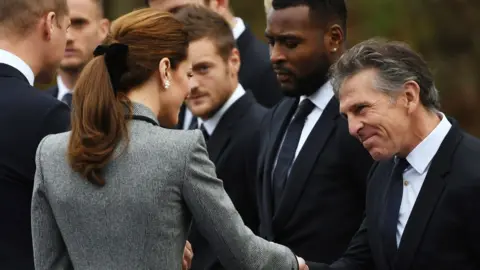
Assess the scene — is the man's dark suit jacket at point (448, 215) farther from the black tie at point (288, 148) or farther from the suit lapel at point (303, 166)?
the black tie at point (288, 148)

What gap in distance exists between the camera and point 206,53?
6.28 meters

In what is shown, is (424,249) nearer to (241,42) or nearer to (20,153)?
(20,153)

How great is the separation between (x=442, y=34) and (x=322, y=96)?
508 cm

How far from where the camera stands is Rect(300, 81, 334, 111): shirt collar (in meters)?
5.51

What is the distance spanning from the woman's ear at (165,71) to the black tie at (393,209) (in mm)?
1134

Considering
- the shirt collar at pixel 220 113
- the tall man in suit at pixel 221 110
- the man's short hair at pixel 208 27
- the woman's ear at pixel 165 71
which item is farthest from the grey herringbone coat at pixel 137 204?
the man's short hair at pixel 208 27

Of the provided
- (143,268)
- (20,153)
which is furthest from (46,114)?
(143,268)

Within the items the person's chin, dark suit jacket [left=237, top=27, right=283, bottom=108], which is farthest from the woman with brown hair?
dark suit jacket [left=237, top=27, right=283, bottom=108]

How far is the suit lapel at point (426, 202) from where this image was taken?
457 cm

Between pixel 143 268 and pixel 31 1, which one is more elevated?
pixel 31 1

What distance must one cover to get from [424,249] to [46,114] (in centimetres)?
151

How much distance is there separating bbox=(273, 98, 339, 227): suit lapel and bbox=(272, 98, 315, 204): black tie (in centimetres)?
7

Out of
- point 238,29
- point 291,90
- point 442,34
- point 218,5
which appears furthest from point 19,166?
point 442,34

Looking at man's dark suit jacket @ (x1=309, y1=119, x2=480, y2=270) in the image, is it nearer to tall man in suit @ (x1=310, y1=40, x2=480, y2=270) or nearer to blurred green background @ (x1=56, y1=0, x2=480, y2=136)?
tall man in suit @ (x1=310, y1=40, x2=480, y2=270)
